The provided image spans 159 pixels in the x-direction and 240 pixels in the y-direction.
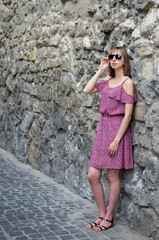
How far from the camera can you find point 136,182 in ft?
10.4

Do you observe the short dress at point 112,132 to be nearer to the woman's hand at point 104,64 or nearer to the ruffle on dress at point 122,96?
the ruffle on dress at point 122,96

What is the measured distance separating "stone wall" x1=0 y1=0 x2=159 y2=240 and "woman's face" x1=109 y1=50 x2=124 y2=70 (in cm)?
10

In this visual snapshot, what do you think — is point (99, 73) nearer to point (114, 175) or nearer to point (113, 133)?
point (113, 133)

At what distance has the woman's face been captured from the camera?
10.3 feet

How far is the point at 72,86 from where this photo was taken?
14.0 ft

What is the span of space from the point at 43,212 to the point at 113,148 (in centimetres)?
102

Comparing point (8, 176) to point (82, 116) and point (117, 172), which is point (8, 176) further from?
point (117, 172)

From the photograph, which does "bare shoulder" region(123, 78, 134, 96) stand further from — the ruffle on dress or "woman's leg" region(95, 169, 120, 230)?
"woman's leg" region(95, 169, 120, 230)

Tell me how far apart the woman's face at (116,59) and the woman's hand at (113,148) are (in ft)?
2.14

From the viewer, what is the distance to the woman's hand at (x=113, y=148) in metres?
3.15

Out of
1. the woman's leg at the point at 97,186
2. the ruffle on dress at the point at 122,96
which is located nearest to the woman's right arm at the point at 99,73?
Result: the ruffle on dress at the point at 122,96

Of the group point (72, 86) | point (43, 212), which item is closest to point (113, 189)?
point (43, 212)

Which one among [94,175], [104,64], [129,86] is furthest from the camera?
[104,64]

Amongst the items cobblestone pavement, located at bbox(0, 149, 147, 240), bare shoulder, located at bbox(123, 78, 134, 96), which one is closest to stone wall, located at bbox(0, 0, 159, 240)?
bare shoulder, located at bbox(123, 78, 134, 96)
